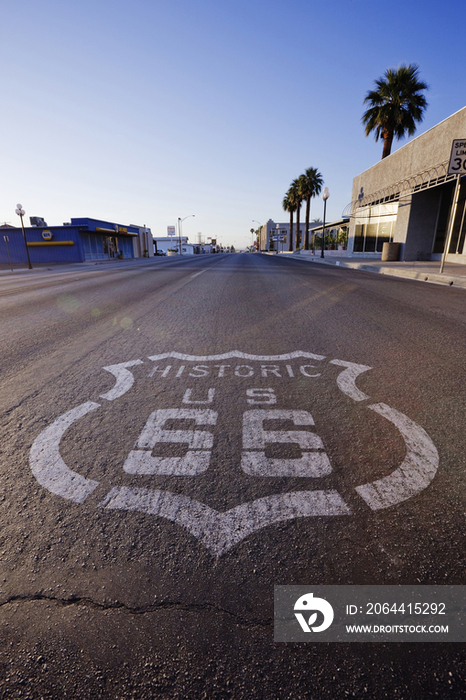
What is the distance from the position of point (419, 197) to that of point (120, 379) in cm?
2717

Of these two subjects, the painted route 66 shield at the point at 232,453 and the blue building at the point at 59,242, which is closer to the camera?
the painted route 66 shield at the point at 232,453

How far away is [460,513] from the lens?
169 cm

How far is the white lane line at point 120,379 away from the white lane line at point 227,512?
1.26 m

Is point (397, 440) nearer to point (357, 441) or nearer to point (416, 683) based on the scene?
point (357, 441)

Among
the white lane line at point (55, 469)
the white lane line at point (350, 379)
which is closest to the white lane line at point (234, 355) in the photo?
the white lane line at point (350, 379)

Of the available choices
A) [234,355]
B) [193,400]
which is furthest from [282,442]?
[234,355]

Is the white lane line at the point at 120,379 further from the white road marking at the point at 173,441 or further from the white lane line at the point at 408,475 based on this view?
the white lane line at the point at 408,475

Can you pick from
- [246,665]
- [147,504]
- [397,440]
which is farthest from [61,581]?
[397,440]

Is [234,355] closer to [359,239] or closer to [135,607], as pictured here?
[135,607]

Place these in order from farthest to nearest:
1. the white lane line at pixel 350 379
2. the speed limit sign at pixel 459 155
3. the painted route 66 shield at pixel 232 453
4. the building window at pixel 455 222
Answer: the building window at pixel 455 222 < the speed limit sign at pixel 459 155 < the white lane line at pixel 350 379 < the painted route 66 shield at pixel 232 453

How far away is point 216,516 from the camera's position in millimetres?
1650

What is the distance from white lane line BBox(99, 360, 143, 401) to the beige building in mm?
19824

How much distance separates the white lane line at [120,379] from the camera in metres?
2.98

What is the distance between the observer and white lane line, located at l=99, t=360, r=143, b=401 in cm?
298
